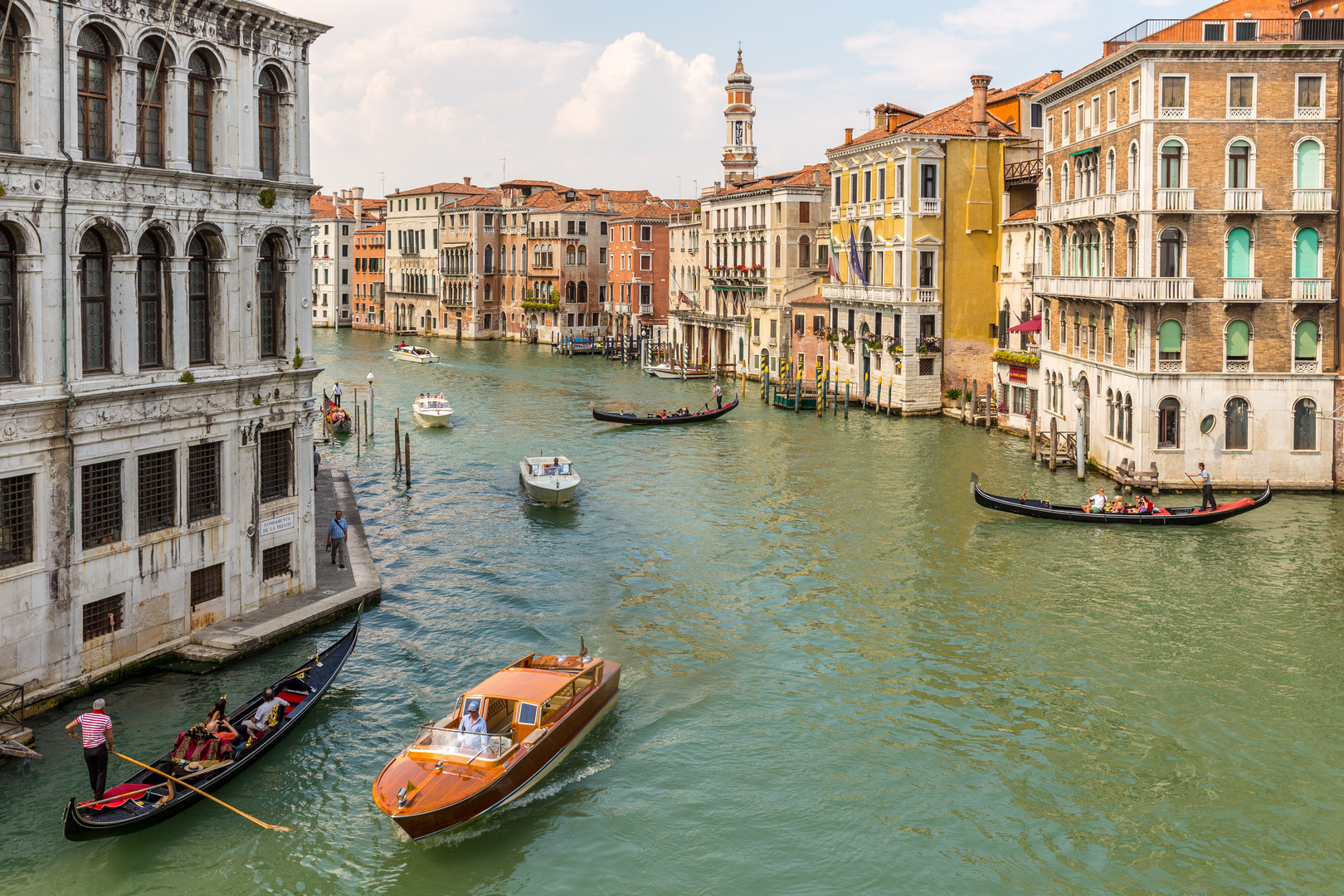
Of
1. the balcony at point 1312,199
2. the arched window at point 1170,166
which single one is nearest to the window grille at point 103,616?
the arched window at point 1170,166

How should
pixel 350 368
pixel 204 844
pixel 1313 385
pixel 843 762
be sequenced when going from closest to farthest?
pixel 204 844 < pixel 843 762 < pixel 1313 385 < pixel 350 368

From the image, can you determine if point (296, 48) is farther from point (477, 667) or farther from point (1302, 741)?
point (1302, 741)

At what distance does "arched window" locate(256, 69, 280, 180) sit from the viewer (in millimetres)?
18969

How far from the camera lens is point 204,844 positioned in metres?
13.3

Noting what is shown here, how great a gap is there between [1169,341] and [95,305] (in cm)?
2438

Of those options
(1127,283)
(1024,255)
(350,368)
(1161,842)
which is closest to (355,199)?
(350,368)

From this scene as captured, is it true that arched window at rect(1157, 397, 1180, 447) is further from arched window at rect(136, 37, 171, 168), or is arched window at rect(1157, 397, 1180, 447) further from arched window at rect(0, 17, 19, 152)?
arched window at rect(0, 17, 19, 152)

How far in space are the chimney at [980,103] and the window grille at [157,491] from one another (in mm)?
37317

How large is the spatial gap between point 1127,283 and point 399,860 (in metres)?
24.2

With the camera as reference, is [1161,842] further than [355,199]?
No

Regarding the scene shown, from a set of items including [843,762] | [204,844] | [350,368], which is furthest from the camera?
[350,368]

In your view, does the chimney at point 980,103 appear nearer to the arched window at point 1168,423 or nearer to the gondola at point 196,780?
the arched window at point 1168,423

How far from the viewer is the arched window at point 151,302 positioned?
17.1m

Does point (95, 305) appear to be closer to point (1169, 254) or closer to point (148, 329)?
point (148, 329)
